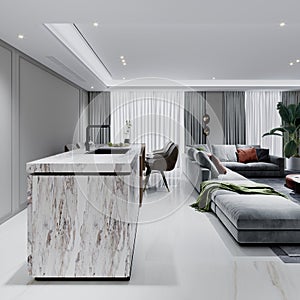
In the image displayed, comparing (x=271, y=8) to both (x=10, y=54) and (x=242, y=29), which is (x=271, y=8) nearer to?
(x=242, y=29)

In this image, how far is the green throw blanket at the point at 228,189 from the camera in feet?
14.8

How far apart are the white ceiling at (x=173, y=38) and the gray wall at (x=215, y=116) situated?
0.80 metres

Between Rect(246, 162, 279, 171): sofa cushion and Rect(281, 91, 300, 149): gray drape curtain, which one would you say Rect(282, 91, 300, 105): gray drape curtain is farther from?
Rect(246, 162, 279, 171): sofa cushion

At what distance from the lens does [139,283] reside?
8.57ft

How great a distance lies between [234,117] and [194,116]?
3.85 feet

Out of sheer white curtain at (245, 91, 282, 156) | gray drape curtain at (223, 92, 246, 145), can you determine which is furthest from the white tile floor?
sheer white curtain at (245, 91, 282, 156)

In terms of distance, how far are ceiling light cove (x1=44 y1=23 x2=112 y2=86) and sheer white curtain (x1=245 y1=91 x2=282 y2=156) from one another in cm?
477

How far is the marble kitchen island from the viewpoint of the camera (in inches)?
103

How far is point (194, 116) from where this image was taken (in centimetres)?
1048

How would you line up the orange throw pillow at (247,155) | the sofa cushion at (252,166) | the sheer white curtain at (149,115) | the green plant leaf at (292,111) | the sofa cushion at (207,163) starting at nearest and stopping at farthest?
1. the sofa cushion at (207,163)
2. the sofa cushion at (252,166)
3. the orange throw pillow at (247,155)
4. the green plant leaf at (292,111)
5. the sheer white curtain at (149,115)

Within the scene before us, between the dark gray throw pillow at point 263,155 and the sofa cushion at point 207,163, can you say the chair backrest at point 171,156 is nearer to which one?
the sofa cushion at point 207,163

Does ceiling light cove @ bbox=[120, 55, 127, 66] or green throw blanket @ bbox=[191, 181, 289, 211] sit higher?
ceiling light cove @ bbox=[120, 55, 127, 66]

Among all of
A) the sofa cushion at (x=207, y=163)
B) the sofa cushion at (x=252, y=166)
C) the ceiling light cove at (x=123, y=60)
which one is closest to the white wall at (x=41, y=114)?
the ceiling light cove at (x=123, y=60)

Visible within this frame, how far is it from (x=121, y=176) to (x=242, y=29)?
10.6ft
